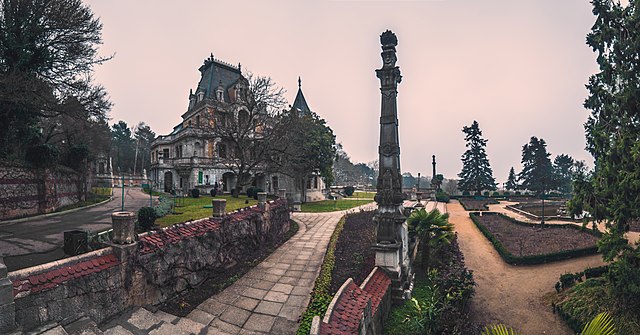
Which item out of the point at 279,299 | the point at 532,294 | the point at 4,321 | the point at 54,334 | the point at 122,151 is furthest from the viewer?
the point at 122,151

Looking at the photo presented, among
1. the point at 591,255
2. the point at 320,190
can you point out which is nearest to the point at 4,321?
the point at 591,255

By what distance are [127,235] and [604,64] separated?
14.3m

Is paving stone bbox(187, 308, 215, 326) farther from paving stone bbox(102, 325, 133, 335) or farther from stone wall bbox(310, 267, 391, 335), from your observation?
stone wall bbox(310, 267, 391, 335)

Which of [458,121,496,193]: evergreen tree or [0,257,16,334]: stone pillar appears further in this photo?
[458,121,496,193]: evergreen tree

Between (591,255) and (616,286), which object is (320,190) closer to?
(591,255)

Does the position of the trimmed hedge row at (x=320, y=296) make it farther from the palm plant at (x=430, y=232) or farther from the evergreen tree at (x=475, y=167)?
the evergreen tree at (x=475, y=167)

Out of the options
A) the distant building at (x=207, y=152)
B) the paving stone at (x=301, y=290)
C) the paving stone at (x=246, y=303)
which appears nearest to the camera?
the paving stone at (x=246, y=303)

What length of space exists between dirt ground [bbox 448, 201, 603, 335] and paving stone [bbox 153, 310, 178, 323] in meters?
8.52

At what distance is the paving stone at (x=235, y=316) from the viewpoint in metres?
6.63

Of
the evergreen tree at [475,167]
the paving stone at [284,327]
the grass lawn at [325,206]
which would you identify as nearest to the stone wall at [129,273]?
the paving stone at [284,327]

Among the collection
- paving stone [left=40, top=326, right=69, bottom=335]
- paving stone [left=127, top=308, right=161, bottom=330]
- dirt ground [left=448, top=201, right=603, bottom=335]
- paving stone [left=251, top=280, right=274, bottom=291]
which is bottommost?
dirt ground [left=448, top=201, right=603, bottom=335]

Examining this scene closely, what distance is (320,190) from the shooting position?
120ft

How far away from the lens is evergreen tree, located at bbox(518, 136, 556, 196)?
139ft

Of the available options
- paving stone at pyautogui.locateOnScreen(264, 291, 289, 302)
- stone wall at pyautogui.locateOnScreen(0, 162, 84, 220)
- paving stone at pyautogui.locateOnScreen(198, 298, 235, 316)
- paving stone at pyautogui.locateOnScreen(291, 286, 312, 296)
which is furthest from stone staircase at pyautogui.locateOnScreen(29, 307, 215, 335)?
stone wall at pyautogui.locateOnScreen(0, 162, 84, 220)
